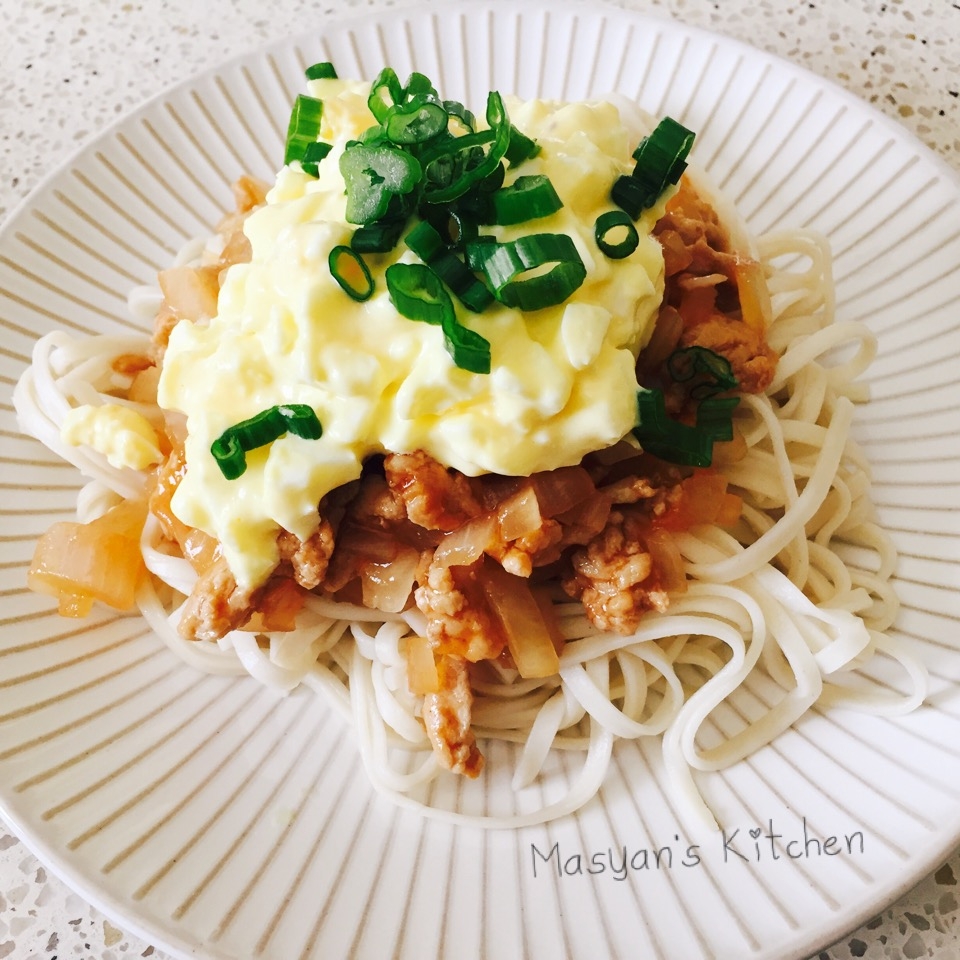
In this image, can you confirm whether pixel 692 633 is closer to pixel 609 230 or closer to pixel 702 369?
pixel 702 369

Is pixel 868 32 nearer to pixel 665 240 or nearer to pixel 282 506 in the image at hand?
pixel 665 240

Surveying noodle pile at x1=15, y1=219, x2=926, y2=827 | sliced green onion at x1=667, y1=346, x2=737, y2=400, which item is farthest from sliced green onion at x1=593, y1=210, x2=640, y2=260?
noodle pile at x1=15, y1=219, x2=926, y2=827

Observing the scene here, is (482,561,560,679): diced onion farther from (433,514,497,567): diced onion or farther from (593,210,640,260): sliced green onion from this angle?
(593,210,640,260): sliced green onion

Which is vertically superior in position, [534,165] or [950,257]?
[534,165]

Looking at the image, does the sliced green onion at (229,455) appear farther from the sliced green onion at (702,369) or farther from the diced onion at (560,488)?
the sliced green onion at (702,369)

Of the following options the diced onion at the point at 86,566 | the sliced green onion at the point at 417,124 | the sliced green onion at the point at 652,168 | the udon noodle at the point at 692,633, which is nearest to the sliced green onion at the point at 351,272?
the sliced green onion at the point at 417,124

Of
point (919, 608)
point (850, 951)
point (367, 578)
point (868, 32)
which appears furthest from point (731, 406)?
point (868, 32)
